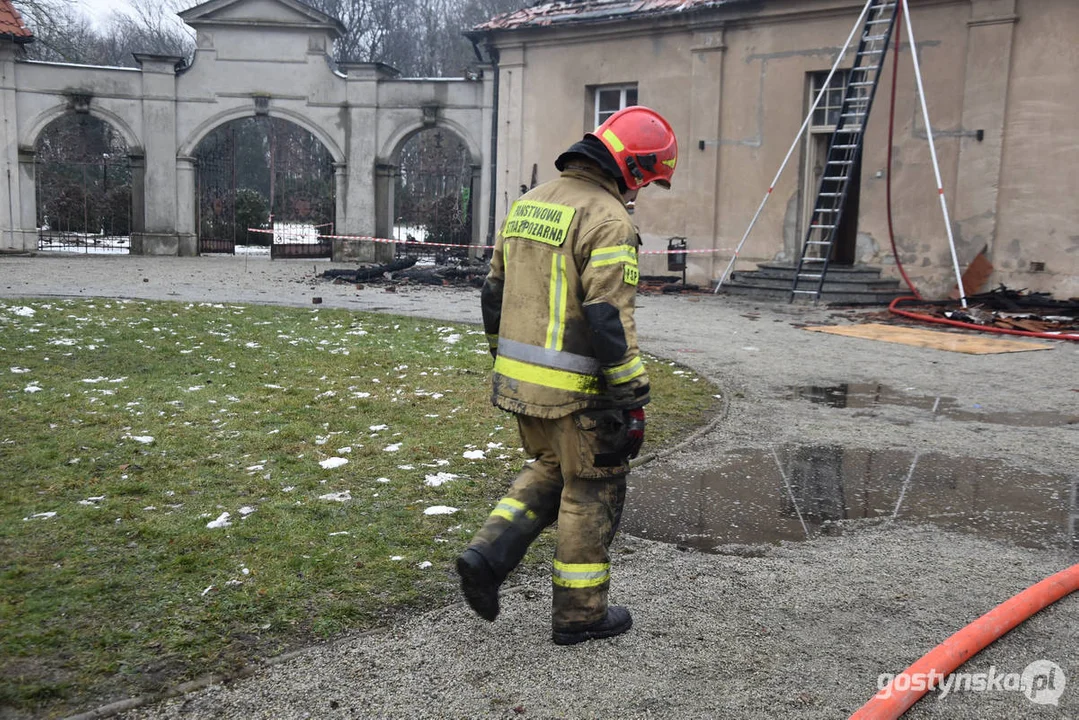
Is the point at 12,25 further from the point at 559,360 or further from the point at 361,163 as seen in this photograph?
the point at 559,360

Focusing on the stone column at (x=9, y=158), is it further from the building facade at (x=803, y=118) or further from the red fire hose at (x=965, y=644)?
the red fire hose at (x=965, y=644)

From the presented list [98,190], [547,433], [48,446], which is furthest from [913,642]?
[98,190]

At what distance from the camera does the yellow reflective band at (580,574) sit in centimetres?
335

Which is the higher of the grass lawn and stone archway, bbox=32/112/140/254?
stone archway, bbox=32/112/140/254

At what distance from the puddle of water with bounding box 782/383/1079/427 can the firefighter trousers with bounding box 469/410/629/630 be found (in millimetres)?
4849

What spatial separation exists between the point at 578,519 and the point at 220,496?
2303mm

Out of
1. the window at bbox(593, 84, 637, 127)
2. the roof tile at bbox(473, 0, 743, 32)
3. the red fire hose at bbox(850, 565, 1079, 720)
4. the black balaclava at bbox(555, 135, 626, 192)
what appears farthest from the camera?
the window at bbox(593, 84, 637, 127)

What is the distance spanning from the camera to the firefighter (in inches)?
130

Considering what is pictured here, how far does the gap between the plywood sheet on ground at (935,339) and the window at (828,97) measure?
240 inches

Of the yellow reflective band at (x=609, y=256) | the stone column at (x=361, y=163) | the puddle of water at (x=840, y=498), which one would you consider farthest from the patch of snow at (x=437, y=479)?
the stone column at (x=361, y=163)

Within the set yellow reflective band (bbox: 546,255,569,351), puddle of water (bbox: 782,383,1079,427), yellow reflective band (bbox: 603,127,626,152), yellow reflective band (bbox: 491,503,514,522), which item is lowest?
puddle of water (bbox: 782,383,1079,427)

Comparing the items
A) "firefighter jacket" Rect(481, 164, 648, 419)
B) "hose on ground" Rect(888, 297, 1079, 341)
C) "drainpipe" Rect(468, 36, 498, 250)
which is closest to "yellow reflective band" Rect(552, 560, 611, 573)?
"firefighter jacket" Rect(481, 164, 648, 419)

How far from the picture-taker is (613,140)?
11.4 feet

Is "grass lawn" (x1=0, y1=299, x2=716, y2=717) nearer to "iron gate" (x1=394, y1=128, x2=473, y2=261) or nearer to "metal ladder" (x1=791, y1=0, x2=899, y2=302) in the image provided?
"metal ladder" (x1=791, y1=0, x2=899, y2=302)
